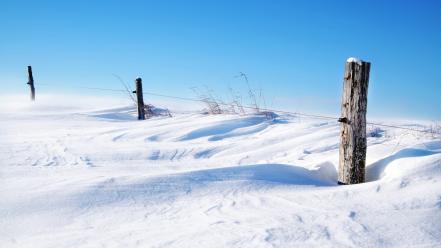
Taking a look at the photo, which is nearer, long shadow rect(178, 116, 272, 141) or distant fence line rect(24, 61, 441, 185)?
distant fence line rect(24, 61, 441, 185)

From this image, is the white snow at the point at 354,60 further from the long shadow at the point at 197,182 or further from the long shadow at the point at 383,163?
the long shadow at the point at 197,182

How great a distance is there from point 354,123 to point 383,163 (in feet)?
1.64

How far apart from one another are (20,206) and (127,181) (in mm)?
767

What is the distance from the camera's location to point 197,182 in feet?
10.4

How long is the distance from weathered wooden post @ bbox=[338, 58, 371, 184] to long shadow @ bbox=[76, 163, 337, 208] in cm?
24

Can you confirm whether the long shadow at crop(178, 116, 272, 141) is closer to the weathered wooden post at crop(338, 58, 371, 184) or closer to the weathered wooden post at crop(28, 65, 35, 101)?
the weathered wooden post at crop(338, 58, 371, 184)

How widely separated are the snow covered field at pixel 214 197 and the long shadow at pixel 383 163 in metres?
0.01

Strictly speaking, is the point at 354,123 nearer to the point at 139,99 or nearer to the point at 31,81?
the point at 139,99

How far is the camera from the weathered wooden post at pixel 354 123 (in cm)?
346

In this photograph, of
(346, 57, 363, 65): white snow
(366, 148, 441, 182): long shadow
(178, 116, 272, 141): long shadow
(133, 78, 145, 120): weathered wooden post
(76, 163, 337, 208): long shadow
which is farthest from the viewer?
(133, 78, 145, 120): weathered wooden post

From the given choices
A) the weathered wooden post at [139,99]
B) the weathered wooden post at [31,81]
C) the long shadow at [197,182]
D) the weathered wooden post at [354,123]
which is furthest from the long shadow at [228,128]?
the weathered wooden post at [31,81]

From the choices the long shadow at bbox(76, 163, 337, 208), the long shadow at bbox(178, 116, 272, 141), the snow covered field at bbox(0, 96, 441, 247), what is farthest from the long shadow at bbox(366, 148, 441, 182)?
the long shadow at bbox(178, 116, 272, 141)

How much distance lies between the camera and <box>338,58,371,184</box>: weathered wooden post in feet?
11.4

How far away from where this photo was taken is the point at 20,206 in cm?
261
